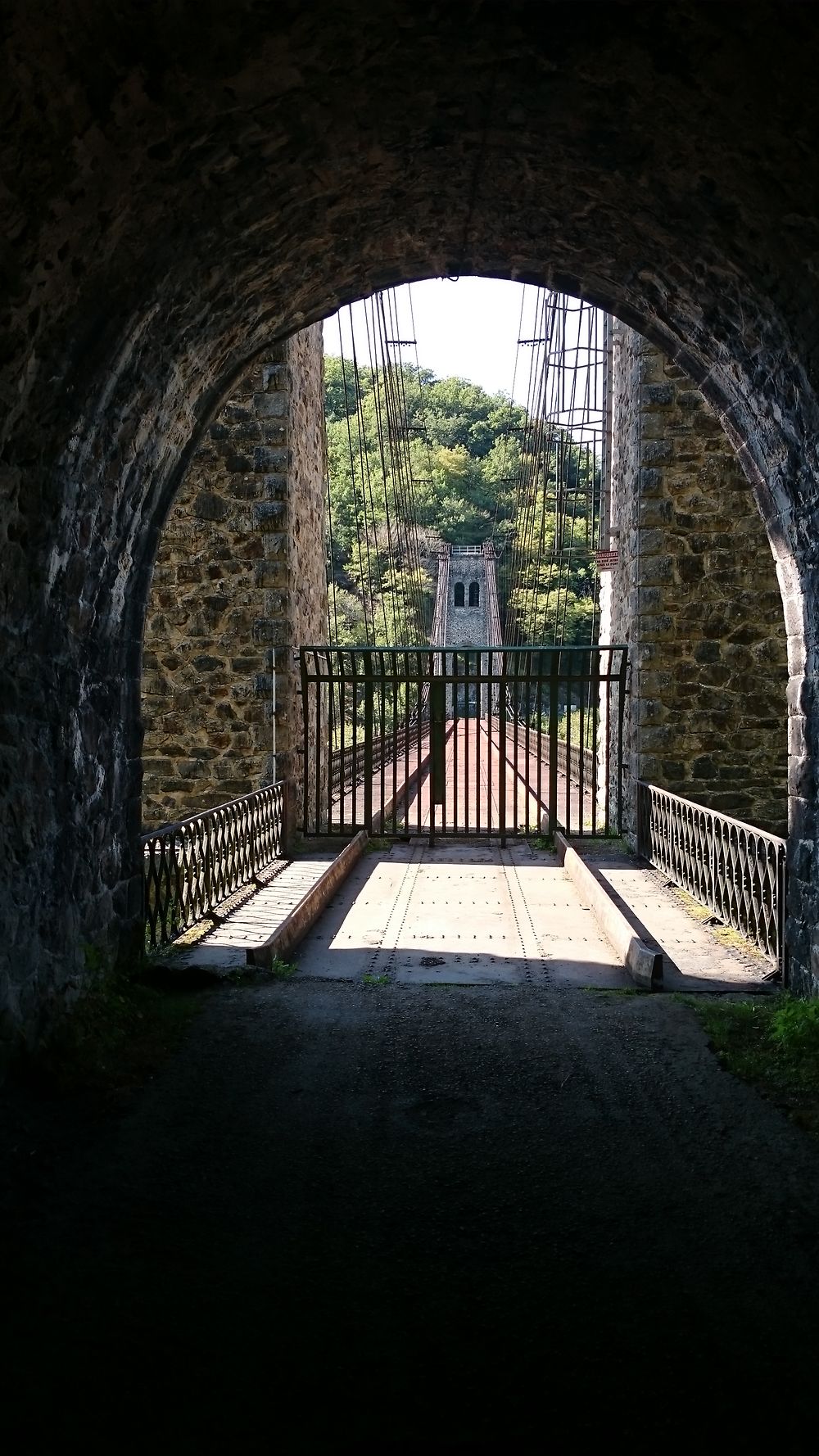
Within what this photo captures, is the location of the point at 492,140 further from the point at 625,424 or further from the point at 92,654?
the point at 625,424

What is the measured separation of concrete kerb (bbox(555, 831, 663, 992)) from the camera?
5.26 m

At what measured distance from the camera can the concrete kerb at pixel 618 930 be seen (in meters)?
5.26

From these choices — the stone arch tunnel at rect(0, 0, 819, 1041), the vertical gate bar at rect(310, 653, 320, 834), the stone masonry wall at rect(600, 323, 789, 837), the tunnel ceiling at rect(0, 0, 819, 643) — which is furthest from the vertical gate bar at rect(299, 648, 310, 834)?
the tunnel ceiling at rect(0, 0, 819, 643)

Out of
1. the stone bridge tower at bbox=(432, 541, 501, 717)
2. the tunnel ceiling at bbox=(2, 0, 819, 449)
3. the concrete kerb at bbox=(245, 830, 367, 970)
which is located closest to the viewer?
the tunnel ceiling at bbox=(2, 0, 819, 449)

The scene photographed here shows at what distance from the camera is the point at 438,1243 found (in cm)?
269

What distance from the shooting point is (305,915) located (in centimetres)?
679

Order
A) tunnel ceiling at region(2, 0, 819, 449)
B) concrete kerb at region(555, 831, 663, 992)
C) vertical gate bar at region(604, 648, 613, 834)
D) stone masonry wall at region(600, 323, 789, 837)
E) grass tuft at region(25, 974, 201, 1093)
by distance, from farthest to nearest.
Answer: vertical gate bar at region(604, 648, 613, 834), stone masonry wall at region(600, 323, 789, 837), concrete kerb at region(555, 831, 663, 992), grass tuft at region(25, 974, 201, 1093), tunnel ceiling at region(2, 0, 819, 449)

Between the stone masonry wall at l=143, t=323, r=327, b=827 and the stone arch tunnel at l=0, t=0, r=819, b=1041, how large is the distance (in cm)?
452

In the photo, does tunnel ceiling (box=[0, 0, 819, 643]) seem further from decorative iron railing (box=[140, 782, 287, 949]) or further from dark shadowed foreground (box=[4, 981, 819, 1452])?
dark shadowed foreground (box=[4, 981, 819, 1452])

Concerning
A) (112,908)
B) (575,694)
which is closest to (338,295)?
(112,908)

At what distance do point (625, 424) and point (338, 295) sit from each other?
6.08 metres

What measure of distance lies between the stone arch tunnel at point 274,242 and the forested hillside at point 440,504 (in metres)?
19.0

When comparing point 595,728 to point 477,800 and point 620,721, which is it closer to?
point 620,721

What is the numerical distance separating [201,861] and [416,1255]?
14.0ft
